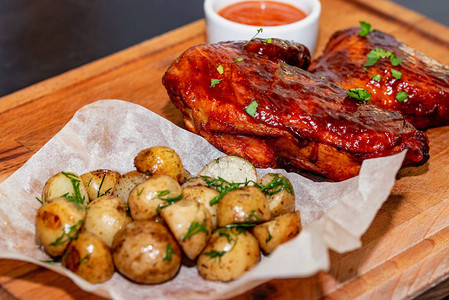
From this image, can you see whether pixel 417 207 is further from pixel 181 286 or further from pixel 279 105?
pixel 181 286

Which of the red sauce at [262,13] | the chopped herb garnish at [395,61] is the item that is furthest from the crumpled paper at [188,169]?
the red sauce at [262,13]

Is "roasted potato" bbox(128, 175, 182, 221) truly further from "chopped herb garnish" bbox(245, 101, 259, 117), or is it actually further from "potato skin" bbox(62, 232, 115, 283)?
"chopped herb garnish" bbox(245, 101, 259, 117)

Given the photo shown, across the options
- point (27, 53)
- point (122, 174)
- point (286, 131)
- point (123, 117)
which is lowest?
point (27, 53)

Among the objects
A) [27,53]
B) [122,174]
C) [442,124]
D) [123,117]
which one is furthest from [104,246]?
[27,53]

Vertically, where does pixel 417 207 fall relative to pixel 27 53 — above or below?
above

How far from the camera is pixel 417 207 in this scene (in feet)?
8.71

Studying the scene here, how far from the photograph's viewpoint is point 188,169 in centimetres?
280

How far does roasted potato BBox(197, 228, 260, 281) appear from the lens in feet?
6.89

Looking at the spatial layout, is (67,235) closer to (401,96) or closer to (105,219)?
(105,219)

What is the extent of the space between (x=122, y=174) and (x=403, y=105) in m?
1.56

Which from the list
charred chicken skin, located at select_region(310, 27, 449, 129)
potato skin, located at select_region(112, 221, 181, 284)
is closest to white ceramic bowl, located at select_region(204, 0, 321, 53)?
charred chicken skin, located at select_region(310, 27, 449, 129)

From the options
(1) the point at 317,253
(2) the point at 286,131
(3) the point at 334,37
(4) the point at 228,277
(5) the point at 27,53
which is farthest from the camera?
(5) the point at 27,53

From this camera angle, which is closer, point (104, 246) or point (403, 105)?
point (104, 246)

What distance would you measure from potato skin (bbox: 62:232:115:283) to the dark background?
7.67ft
